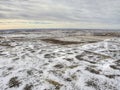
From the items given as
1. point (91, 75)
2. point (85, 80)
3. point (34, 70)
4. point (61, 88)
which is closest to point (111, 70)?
point (91, 75)

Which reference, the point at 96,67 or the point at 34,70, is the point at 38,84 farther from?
the point at 96,67

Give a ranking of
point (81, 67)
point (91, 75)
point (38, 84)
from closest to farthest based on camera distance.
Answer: point (38, 84)
point (91, 75)
point (81, 67)

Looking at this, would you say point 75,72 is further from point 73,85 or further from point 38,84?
point 38,84

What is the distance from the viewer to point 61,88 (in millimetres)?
7047

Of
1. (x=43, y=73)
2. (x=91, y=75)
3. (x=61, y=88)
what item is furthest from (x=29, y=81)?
(x=91, y=75)

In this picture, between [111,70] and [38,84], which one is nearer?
[38,84]

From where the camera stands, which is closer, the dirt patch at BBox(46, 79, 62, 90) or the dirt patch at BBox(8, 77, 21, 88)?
the dirt patch at BBox(46, 79, 62, 90)

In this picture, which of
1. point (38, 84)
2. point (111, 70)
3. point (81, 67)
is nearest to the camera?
point (38, 84)

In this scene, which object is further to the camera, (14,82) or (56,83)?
(14,82)

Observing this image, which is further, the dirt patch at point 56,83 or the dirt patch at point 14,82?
the dirt patch at point 14,82

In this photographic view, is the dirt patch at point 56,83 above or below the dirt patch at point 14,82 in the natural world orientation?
above

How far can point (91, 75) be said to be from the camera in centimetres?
858

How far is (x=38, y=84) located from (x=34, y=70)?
221 centimetres

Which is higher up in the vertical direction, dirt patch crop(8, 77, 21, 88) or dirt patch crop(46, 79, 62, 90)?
dirt patch crop(46, 79, 62, 90)
